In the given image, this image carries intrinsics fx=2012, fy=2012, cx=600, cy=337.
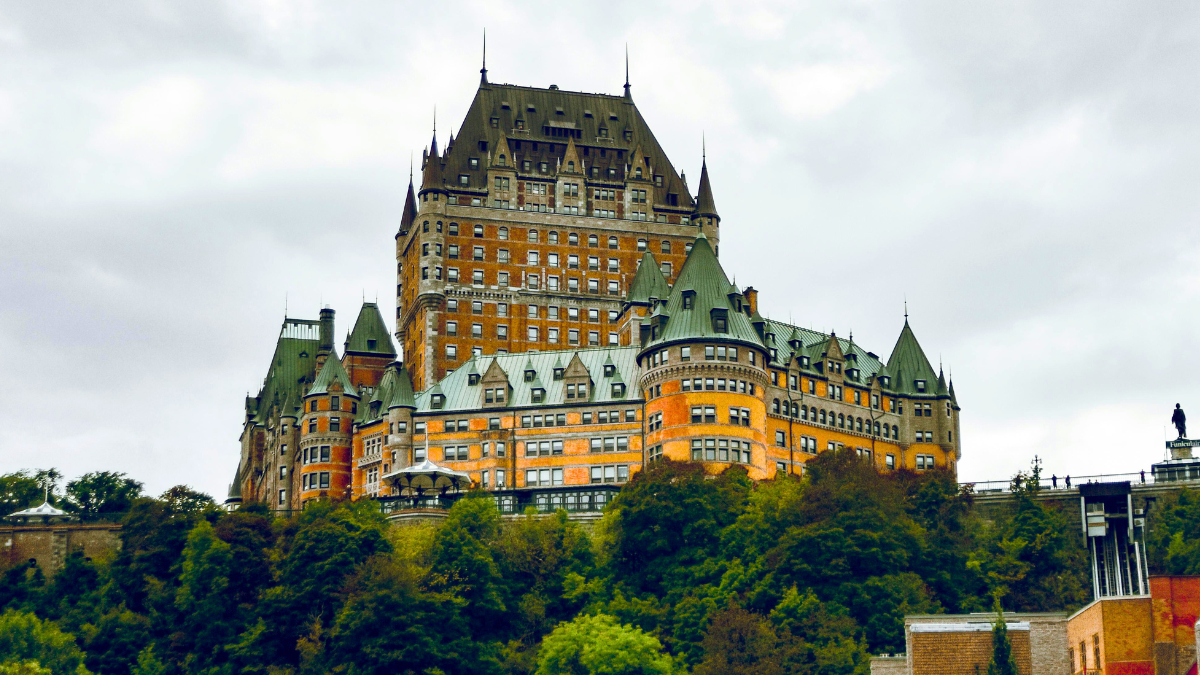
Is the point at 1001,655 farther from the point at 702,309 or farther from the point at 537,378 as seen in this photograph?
the point at 537,378

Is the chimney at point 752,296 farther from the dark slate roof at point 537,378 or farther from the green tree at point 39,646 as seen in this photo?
the green tree at point 39,646

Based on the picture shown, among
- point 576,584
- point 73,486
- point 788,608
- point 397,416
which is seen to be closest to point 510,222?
point 397,416

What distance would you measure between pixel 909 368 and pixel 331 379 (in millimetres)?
51342

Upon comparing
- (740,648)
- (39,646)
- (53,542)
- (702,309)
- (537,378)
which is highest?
Answer: (702,309)

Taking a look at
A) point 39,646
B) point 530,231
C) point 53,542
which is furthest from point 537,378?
point 39,646

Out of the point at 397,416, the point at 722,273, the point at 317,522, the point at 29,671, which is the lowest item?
the point at 29,671

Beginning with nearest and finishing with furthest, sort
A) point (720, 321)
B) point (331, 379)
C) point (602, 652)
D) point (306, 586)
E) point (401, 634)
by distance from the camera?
1. point (602, 652)
2. point (401, 634)
3. point (306, 586)
4. point (720, 321)
5. point (331, 379)

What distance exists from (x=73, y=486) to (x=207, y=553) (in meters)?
44.1

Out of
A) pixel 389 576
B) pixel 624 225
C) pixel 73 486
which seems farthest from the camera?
pixel 624 225

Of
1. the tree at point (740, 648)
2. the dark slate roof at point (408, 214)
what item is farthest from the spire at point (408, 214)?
the tree at point (740, 648)

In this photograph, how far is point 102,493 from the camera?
175750 millimetres

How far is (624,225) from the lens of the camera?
190250 millimetres

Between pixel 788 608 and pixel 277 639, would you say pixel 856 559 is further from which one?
pixel 277 639

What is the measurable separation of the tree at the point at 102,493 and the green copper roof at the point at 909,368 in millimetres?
66908
